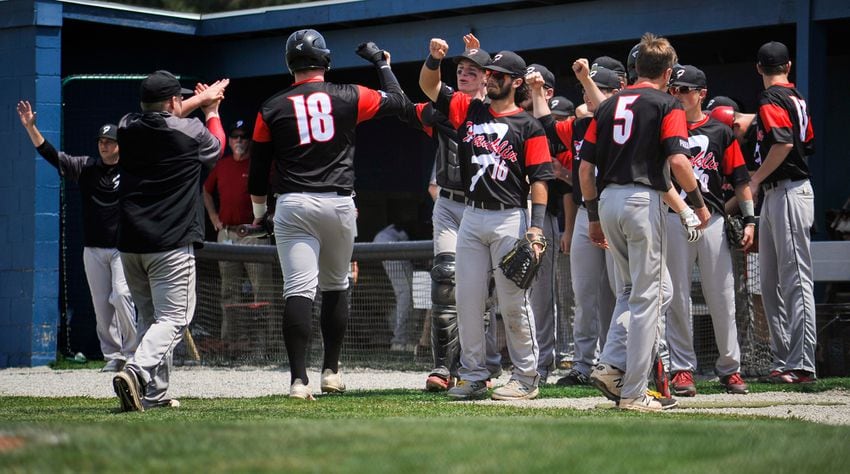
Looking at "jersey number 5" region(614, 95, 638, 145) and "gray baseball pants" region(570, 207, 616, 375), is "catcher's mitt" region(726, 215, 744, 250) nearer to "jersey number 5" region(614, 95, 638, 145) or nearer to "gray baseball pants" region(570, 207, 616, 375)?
"gray baseball pants" region(570, 207, 616, 375)

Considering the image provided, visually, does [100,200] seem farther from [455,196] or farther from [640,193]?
[640,193]

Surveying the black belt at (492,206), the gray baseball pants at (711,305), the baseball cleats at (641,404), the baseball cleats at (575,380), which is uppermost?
the black belt at (492,206)

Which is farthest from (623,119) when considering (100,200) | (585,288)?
(100,200)

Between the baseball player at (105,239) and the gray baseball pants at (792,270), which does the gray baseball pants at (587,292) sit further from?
the baseball player at (105,239)

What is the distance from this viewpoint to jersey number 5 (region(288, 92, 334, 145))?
7777mm

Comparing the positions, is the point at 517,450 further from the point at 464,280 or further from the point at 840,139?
the point at 840,139

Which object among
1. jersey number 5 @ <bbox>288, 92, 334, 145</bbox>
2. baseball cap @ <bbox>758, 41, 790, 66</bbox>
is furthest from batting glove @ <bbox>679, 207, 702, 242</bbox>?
baseball cap @ <bbox>758, 41, 790, 66</bbox>

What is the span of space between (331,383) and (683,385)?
227 cm

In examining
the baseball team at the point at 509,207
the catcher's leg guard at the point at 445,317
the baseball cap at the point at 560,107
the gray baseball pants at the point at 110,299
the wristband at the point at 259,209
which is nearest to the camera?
Result: the baseball team at the point at 509,207

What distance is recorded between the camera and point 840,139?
13969 millimetres

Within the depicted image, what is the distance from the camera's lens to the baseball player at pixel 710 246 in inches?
327

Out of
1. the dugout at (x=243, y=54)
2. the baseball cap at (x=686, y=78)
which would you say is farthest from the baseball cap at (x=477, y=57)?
the dugout at (x=243, y=54)

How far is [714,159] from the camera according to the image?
8.38 m

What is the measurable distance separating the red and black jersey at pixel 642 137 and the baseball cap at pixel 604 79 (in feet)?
6.34
